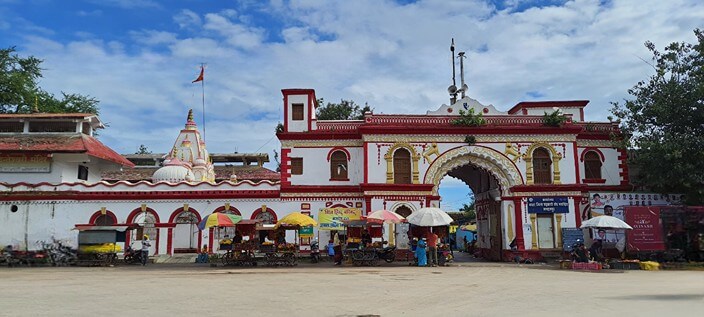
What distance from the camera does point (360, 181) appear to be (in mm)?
26078

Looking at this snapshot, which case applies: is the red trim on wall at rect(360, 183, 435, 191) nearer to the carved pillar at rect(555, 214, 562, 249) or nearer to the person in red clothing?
the person in red clothing

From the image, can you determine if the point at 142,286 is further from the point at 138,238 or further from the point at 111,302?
the point at 138,238

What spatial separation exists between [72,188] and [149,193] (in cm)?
366

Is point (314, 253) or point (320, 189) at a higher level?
point (320, 189)

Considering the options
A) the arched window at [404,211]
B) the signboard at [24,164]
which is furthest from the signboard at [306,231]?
the signboard at [24,164]

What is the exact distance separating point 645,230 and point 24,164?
2903 centimetres

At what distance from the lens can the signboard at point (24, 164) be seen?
26.8 metres

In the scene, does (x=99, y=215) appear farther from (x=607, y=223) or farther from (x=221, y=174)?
(x=607, y=223)

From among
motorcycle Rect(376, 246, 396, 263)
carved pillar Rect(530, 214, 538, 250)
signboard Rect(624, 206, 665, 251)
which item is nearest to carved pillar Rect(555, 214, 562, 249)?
carved pillar Rect(530, 214, 538, 250)

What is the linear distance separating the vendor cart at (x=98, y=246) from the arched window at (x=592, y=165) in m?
22.3

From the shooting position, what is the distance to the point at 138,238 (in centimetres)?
2645

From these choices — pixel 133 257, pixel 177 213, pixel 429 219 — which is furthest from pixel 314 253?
pixel 133 257

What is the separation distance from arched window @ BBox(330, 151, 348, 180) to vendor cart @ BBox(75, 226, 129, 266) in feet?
33.0

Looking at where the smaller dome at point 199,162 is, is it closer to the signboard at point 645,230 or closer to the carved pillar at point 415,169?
the carved pillar at point 415,169
